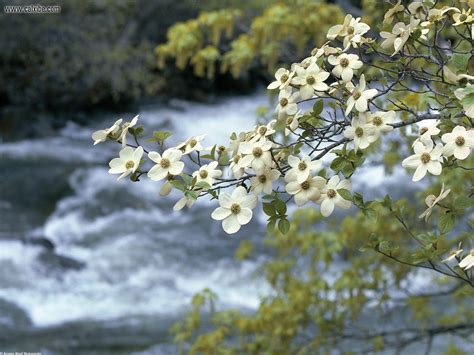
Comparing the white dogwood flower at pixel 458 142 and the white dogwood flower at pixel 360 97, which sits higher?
the white dogwood flower at pixel 360 97

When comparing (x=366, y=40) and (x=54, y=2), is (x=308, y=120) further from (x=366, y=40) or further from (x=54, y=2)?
(x=54, y=2)

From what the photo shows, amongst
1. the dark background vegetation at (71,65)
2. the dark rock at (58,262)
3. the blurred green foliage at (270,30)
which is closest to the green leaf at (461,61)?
the blurred green foliage at (270,30)

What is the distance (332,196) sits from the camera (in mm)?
1696

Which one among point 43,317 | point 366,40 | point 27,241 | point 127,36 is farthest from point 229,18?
point 127,36

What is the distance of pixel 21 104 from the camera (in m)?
11.6

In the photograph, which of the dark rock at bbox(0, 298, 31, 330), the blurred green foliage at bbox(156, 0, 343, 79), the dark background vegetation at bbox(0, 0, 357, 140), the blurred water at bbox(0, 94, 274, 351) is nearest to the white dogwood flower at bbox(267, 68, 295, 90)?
the blurred green foliage at bbox(156, 0, 343, 79)

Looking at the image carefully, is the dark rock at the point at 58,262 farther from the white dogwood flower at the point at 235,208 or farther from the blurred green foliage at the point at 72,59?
the white dogwood flower at the point at 235,208

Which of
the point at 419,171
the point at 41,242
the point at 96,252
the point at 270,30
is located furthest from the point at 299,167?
the point at 41,242

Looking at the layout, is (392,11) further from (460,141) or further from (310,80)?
(460,141)

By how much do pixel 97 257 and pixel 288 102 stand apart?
19.8ft

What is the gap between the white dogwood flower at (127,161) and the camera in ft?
5.63

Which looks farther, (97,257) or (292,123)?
(97,257)

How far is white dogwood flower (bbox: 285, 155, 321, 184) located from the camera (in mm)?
1661

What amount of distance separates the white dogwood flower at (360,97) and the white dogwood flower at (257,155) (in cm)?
19
